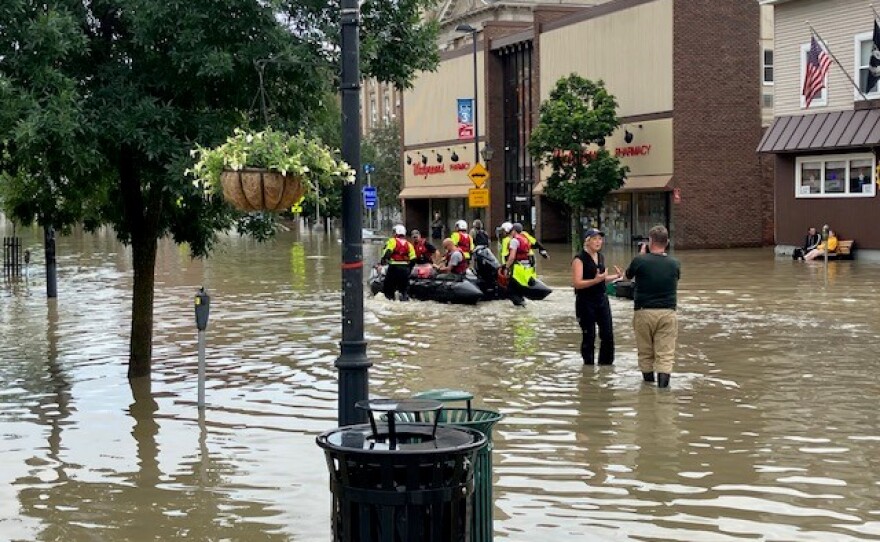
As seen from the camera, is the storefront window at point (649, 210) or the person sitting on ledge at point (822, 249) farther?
the storefront window at point (649, 210)

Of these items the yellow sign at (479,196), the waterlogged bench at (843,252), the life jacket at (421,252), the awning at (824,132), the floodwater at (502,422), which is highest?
the awning at (824,132)

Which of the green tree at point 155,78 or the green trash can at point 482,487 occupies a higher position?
the green tree at point 155,78

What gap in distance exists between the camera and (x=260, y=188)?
782 centimetres

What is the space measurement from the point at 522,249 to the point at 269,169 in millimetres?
14358

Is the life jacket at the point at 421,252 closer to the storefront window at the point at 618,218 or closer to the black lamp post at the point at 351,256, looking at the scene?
the black lamp post at the point at 351,256

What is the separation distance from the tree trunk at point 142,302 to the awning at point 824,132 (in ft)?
86.3

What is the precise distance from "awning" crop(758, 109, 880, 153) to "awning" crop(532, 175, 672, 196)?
6.94m

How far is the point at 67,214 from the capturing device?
15008 millimetres

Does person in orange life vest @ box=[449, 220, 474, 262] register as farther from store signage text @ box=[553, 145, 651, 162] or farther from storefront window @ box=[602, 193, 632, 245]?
storefront window @ box=[602, 193, 632, 245]

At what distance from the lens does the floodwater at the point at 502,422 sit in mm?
7809

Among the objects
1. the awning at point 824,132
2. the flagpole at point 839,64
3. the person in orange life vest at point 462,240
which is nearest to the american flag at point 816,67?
the flagpole at point 839,64

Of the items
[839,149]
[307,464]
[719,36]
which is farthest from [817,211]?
[307,464]

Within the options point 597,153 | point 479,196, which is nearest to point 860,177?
point 479,196

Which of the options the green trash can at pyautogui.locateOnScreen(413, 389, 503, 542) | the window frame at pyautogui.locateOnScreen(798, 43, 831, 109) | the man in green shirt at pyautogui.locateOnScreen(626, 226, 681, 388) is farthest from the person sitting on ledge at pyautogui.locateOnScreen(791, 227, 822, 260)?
the green trash can at pyautogui.locateOnScreen(413, 389, 503, 542)
